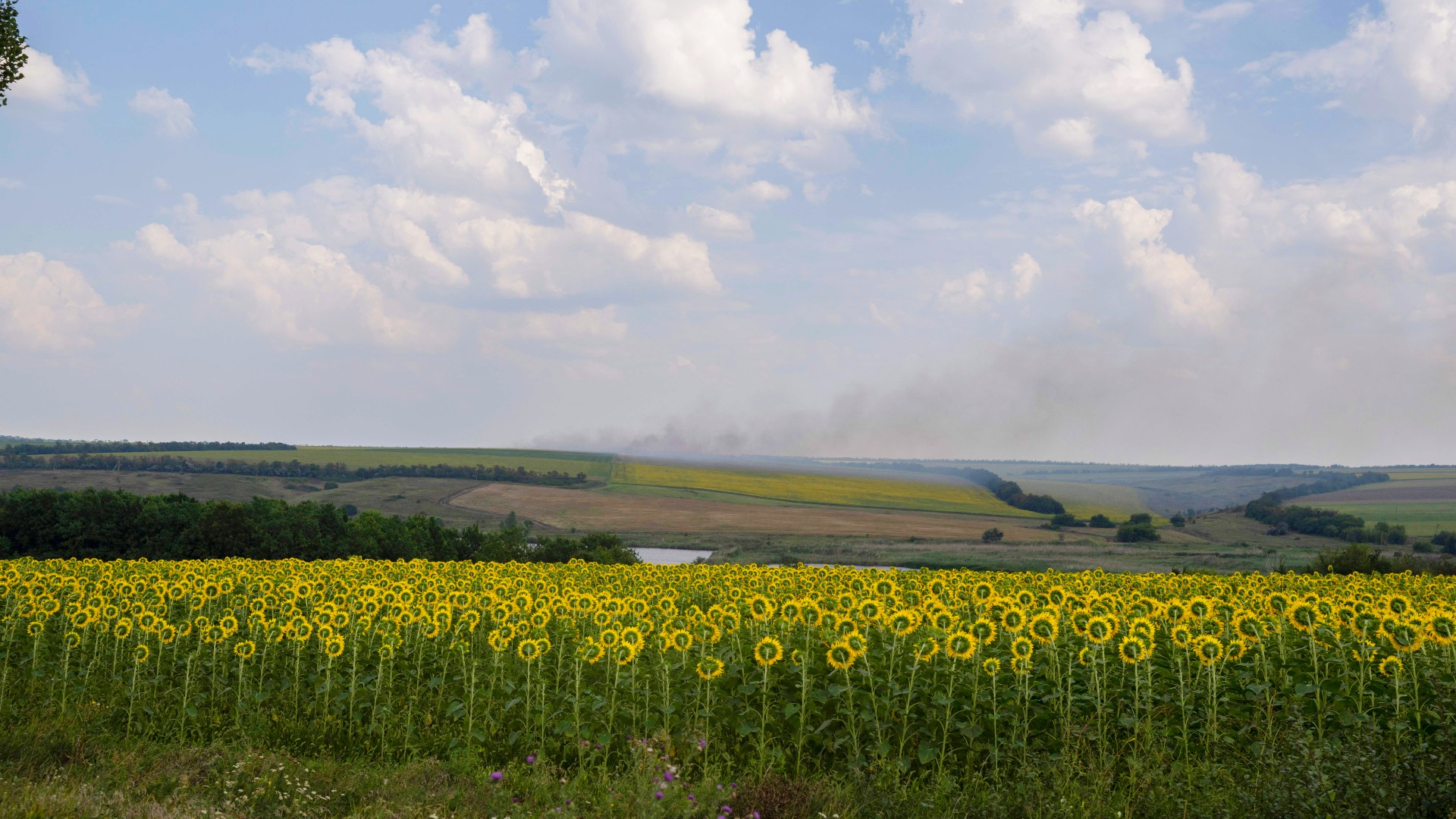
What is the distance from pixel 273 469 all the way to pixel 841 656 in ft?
460

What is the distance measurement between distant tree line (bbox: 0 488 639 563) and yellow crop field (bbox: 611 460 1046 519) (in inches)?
3383

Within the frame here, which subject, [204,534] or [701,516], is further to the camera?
[701,516]

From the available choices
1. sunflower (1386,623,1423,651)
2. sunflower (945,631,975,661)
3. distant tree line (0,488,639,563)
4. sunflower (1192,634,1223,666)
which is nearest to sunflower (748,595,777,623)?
sunflower (945,631,975,661)

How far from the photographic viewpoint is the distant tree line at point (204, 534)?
52.3 meters

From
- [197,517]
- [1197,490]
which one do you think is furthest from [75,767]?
[1197,490]

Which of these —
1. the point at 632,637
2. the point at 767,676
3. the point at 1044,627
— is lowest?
the point at 767,676

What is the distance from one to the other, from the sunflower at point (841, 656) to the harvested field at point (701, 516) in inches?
3479

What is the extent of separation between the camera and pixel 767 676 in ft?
34.7

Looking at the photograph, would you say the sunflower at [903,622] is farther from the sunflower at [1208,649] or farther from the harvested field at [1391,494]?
the harvested field at [1391,494]

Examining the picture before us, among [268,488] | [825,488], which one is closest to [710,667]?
[268,488]

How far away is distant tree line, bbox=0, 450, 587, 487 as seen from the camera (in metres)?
117

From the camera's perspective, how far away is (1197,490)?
194000 mm

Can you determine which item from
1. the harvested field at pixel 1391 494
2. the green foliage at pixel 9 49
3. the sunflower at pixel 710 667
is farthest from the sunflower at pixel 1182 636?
the harvested field at pixel 1391 494

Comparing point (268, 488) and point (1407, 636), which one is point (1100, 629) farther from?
point (268, 488)
